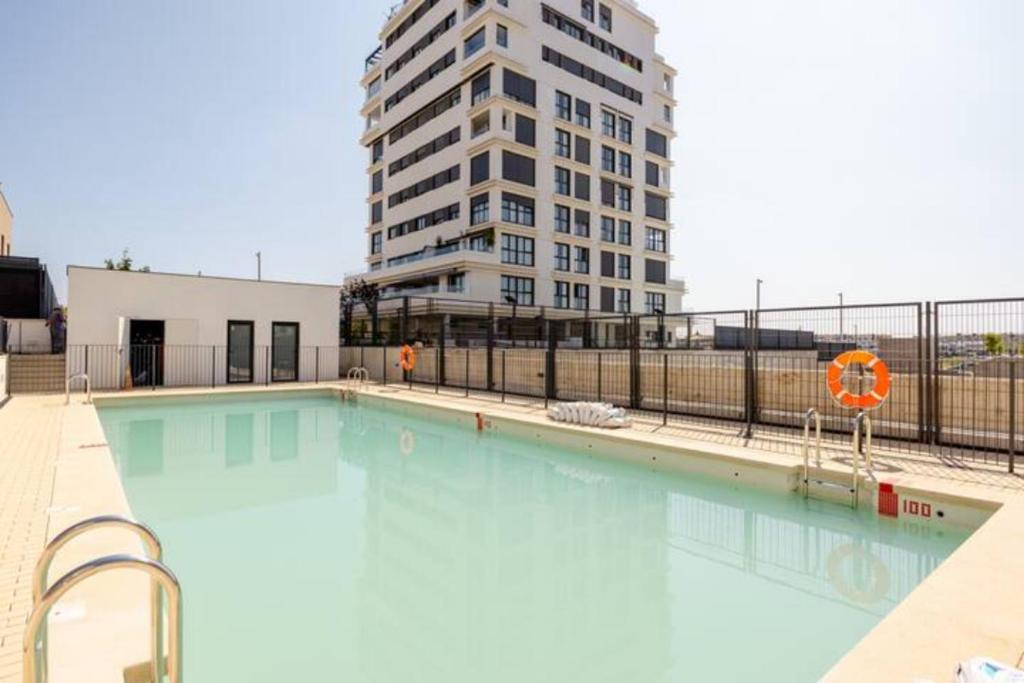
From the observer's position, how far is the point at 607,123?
119 ft

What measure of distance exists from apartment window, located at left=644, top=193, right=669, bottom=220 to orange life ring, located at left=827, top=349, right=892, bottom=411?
3366 cm

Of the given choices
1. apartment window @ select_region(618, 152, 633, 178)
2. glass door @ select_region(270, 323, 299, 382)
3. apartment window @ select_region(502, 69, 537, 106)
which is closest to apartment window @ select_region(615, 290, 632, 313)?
apartment window @ select_region(618, 152, 633, 178)

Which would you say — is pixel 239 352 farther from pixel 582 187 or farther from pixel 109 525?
pixel 582 187

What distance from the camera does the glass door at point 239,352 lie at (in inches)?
669

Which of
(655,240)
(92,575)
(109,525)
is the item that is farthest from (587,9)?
(92,575)

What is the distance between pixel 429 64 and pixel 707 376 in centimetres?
3238

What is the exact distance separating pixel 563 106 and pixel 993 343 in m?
30.6

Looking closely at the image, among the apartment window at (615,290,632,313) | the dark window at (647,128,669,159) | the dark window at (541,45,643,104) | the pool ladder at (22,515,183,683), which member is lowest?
the pool ladder at (22,515,183,683)

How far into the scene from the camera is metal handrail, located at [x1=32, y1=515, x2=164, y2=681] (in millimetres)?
1905

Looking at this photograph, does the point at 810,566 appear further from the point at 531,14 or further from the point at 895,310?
the point at 531,14

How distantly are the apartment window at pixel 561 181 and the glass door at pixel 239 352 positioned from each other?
69.7 ft

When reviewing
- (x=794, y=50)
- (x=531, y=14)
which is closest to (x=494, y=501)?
(x=794, y=50)

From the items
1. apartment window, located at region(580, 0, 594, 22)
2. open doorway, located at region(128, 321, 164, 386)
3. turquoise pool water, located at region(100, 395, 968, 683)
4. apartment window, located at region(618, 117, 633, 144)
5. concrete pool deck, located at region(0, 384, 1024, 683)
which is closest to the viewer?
concrete pool deck, located at region(0, 384, 1024, 683)

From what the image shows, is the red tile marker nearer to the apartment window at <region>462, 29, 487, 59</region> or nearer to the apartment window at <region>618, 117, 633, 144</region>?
the apartment window at <region>462, 29, 487, 59</region>
